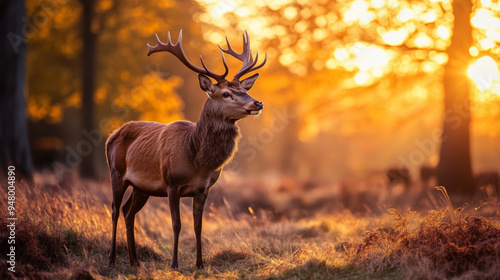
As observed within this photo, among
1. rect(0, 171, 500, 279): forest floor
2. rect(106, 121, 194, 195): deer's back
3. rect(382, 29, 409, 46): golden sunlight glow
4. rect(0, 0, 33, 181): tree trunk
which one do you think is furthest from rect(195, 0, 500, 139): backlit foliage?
rect(106, 121, 194, 195): deer's back

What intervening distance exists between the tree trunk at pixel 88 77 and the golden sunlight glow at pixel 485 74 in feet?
38.0

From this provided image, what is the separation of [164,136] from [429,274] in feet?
11.3

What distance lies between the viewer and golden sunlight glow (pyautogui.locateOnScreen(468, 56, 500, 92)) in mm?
11647

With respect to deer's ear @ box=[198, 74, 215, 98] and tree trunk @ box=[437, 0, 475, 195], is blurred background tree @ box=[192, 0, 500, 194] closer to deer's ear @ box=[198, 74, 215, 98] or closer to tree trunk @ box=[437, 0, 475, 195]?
tree trunk @ box=[437, 0, 475, 195]

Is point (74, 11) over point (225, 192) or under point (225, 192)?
over

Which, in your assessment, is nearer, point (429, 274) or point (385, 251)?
point (429, 274)

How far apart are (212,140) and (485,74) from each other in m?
8.13

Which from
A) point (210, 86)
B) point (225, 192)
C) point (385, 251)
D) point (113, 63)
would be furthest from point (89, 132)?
point (385, 251)

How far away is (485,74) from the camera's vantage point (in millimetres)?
12055

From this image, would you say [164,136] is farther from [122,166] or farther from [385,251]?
[385,251]

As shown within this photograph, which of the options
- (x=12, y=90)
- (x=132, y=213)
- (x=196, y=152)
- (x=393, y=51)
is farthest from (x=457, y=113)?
(x=12, y=90)

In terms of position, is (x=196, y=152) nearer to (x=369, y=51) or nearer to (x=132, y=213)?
(x=132, y=213)

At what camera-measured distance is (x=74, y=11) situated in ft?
63.3

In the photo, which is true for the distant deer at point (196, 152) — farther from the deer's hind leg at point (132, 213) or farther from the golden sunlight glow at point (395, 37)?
the golden sunlight glow at point (395, 37)
